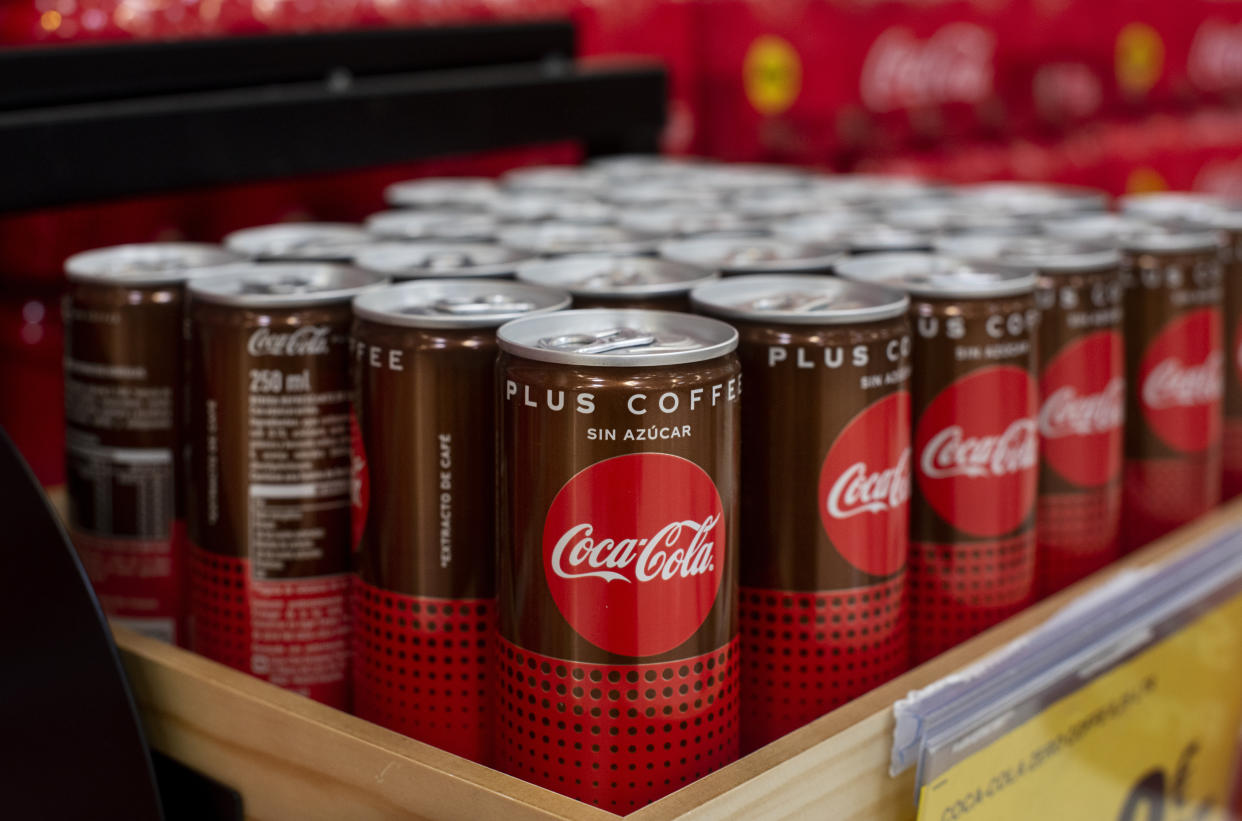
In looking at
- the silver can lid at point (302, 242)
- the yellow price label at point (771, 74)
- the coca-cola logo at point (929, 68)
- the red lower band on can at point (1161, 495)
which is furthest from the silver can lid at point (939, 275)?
the coca-cola logo at point (929, 68)

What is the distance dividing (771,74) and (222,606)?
2.24 m

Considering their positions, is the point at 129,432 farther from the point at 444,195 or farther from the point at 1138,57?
the point at 1138,57

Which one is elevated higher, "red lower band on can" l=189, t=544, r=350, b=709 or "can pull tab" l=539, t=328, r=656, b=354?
"can pull tab" l=539, t=328, r=656, b=354

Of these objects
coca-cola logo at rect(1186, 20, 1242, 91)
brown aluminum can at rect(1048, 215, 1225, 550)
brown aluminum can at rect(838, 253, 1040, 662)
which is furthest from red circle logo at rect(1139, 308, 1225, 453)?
coca-cola logo at rect(1186, 20, 1242, 91)

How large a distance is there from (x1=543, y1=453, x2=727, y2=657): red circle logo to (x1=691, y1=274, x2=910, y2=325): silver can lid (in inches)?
5.9

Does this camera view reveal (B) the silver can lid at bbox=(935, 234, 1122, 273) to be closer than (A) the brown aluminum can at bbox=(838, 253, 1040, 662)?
No

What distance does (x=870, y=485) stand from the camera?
37.0 inches

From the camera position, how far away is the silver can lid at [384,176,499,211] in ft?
5.09

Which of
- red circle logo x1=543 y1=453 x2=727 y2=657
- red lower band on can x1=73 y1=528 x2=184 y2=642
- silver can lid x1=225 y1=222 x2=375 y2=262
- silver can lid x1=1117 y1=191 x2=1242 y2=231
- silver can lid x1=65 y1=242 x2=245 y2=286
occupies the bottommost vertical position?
red lower band on can x1=73 y1=528 x2=184 y2=642

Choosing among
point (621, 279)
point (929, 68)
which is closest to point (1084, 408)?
point (621, 279)

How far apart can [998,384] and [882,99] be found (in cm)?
228

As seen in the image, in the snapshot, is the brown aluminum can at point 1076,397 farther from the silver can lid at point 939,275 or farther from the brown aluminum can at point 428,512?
the brown aluminum can at point 428,512

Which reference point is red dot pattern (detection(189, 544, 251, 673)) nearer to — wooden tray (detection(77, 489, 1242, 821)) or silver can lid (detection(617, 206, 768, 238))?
Result: wooden tray (detection(77, 489, 1242, 821))

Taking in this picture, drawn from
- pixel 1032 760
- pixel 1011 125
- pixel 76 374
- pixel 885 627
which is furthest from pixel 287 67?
pixel 1011 125
